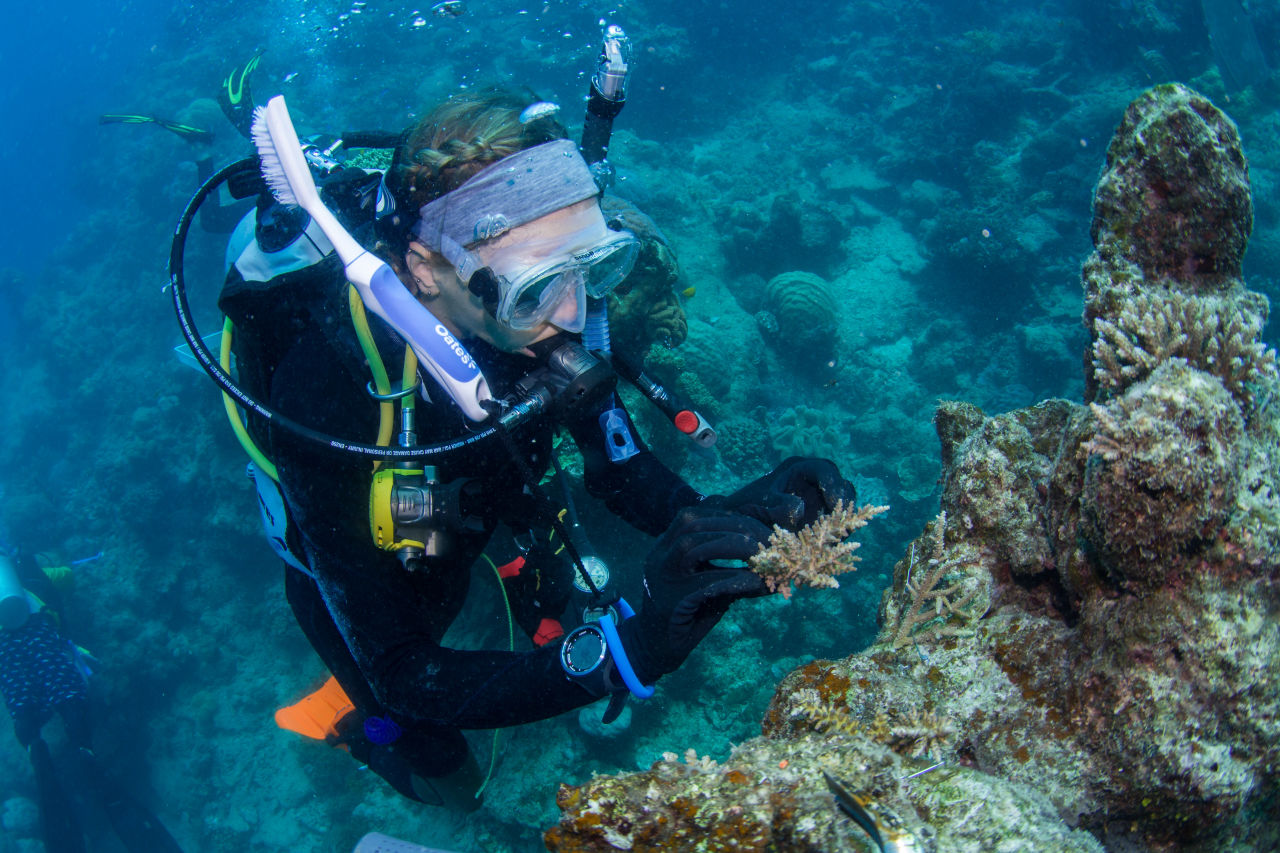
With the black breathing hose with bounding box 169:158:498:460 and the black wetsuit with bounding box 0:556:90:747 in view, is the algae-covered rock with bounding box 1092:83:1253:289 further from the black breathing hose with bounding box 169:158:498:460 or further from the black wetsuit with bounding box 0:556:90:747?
the black wetsuit with bounding box 0:556:90:747

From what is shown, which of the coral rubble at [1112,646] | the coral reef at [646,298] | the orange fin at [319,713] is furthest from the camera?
the coral reef at [646,298]

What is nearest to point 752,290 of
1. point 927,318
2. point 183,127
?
point 927,318

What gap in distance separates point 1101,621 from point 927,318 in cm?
1056

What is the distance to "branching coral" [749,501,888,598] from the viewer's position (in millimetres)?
1684

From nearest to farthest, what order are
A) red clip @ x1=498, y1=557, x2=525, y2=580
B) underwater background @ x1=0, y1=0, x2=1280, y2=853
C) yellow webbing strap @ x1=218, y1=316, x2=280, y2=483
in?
yellow webbing strap @ x1=218, y1=316, x2=280, y2=483, red clip @ x1=498, y1=557, x2=525, y2=580, underwater background @ x1=0, y1=0, x2=1280, y2=853

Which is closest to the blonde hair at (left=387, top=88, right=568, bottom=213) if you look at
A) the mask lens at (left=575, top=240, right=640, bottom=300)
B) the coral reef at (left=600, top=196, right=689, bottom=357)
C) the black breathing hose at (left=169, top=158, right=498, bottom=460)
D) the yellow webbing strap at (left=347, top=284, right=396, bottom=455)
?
the yellow webbing strap at (left=347, top=284, right=396, bottom=455)

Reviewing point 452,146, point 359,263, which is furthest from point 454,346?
point 452,146

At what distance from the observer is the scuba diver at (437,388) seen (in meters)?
1.99

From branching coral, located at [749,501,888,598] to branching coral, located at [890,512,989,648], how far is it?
1.09ft

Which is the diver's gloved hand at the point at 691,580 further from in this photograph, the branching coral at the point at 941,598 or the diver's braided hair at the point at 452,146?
the diver's braided hair at the point at 452,146

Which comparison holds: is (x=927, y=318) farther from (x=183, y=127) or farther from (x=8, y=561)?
(x=8, y=561)

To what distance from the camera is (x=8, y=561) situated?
342 inches

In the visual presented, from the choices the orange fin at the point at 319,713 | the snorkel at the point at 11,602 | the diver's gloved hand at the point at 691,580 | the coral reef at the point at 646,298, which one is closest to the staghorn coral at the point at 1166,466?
the diver's gloved hand at the point at 691,580

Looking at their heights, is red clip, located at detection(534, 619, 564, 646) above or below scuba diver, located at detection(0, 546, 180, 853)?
above
